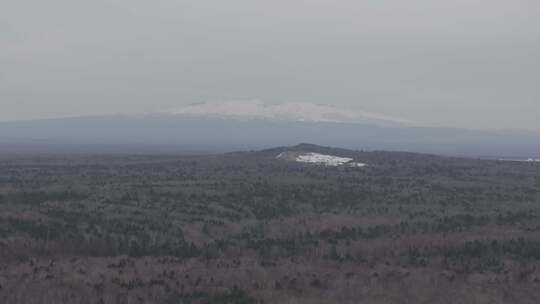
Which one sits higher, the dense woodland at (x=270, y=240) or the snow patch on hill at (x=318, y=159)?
the snow patch on hill at (x=318, y=159)

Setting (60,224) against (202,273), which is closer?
(202,273)

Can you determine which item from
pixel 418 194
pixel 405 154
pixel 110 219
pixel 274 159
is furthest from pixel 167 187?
pixel 405 154

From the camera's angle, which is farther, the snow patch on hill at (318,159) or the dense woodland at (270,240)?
the snow patch on hill at (318,159)

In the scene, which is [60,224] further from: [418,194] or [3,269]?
[418,194]

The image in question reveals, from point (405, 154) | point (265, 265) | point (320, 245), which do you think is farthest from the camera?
point (405, 154)

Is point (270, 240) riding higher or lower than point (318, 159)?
lower

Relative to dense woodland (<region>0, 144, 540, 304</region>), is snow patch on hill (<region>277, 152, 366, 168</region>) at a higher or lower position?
higher

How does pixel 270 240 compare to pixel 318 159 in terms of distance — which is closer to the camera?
pixel 270 240

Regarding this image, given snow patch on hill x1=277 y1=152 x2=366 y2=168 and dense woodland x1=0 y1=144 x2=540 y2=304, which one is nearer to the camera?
dense woodland x1=0 y1=144 x2=540 y2=304
